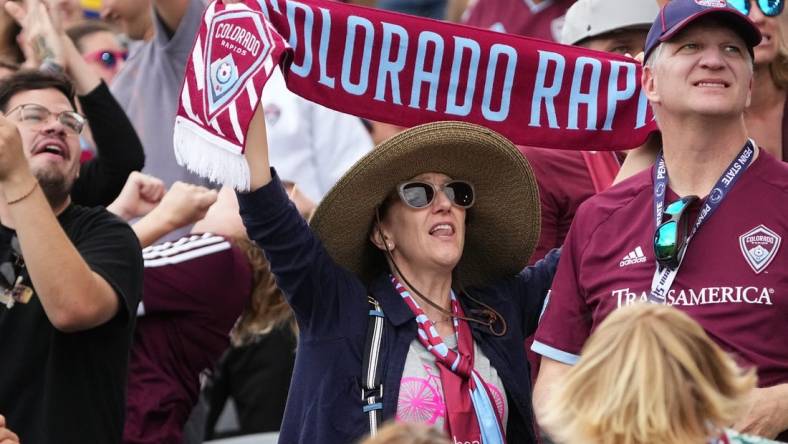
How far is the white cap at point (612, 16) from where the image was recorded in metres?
5.77

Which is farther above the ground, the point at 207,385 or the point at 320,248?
the point at 320,248

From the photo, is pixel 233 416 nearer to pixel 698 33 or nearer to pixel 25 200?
pixel 25 200

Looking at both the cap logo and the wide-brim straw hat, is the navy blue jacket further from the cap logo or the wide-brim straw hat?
the cap logo

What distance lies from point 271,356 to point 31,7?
198cm

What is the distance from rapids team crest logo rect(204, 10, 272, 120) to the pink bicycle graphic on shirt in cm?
100

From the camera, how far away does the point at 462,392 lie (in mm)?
4578

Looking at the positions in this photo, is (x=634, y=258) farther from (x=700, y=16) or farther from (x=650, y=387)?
(x=650, y=387)

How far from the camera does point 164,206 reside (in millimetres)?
5812

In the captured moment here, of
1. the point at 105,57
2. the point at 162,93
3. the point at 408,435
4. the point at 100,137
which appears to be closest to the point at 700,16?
the point at 408,435

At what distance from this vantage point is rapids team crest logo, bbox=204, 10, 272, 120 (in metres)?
4.66

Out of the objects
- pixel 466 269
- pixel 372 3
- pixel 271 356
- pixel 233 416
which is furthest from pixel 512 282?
pixel 372 3

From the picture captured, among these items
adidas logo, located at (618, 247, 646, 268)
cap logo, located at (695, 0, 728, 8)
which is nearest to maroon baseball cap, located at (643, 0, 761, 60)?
cap logo, located at (695, 0, 728, 8)

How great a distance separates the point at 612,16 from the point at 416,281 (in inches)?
58.7

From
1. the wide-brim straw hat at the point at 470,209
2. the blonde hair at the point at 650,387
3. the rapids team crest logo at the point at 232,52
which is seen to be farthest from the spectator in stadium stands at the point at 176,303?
the blonde hair at the point at 650,387
